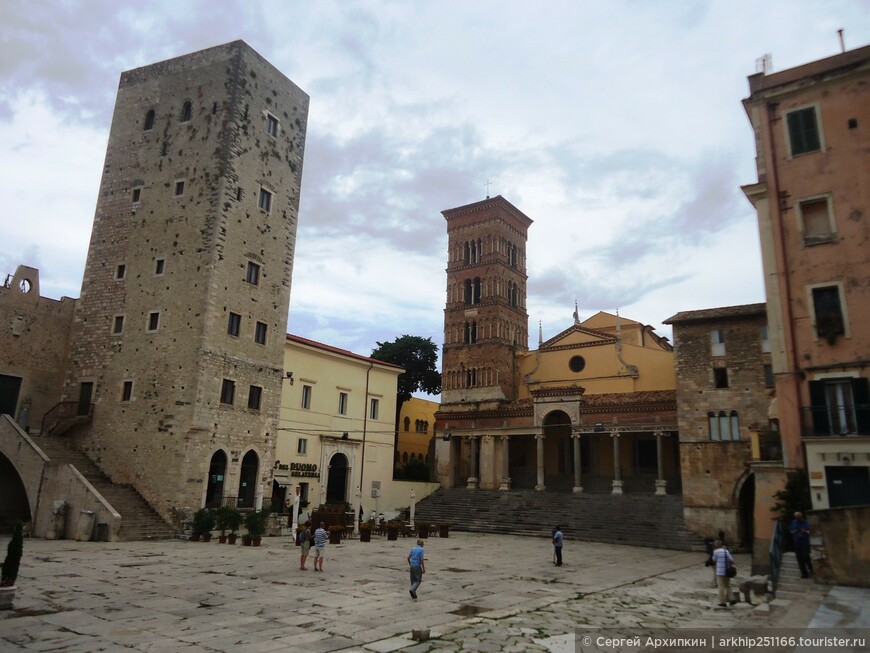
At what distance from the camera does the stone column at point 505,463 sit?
145 ft

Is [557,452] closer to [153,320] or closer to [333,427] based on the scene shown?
[333,427]

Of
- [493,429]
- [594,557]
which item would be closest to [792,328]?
[594,557]

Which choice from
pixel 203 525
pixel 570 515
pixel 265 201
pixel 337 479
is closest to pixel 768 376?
pixel 570 515

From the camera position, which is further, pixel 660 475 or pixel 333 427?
pixel 660 475

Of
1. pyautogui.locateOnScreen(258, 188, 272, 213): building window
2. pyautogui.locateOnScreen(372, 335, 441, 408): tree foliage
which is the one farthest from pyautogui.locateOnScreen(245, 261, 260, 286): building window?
pyautogui.locateOnScreen(372, 335, 441, 408): tree foliage

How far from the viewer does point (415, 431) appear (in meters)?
56.2

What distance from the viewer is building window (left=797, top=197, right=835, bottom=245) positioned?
20709 mm

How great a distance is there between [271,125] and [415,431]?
31.7 metres

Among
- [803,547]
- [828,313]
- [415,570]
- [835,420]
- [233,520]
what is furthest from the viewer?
[233,520]

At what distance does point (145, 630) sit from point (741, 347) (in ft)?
98.3

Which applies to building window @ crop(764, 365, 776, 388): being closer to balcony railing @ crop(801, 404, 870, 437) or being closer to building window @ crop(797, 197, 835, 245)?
building window @ crop(797, 197, 835, 245)

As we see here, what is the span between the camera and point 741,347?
31.8 m

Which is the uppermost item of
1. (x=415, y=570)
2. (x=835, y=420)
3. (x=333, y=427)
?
(x=333, y=427)

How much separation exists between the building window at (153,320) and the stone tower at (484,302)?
29094 mm
